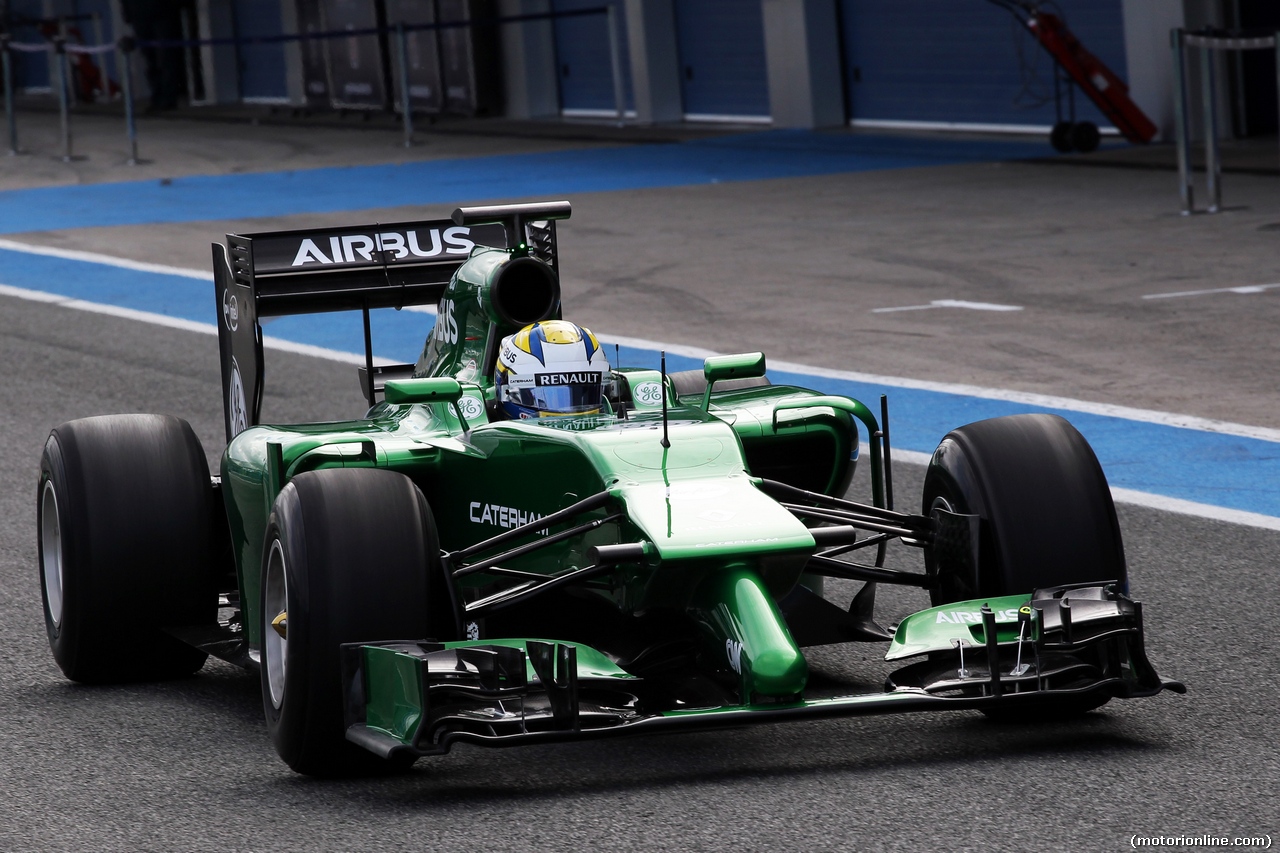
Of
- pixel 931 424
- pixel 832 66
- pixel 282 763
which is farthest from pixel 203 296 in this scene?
pixel 832 66

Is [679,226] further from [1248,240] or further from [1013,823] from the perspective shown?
[1013,823]

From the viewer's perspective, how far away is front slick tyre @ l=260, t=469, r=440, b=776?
4953 mm

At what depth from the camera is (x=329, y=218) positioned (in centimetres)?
1958

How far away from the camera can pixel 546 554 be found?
5.57 metres

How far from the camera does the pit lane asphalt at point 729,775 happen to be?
4.57 meters

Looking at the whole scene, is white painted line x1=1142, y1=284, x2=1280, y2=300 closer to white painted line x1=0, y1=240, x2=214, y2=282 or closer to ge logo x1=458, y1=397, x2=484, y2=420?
white painted line x1=0, y1=240, x2=214, y2=282

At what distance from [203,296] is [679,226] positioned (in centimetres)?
460

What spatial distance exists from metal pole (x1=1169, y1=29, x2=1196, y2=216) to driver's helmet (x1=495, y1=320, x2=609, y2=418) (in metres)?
11.0

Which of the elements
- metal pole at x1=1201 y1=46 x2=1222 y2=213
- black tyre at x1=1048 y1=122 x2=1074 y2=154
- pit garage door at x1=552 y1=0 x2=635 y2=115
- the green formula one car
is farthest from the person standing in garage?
the green formula one car

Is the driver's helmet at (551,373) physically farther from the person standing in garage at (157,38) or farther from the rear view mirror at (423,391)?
the person standing in garage at (157,38)

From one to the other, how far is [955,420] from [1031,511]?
4584 millimetres

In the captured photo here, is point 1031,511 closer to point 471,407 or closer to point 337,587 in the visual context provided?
point 471,407

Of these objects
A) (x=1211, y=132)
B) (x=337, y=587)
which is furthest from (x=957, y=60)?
(x=337, y=587)

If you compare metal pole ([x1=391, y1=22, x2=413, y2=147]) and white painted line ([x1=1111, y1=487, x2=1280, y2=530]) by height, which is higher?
metal pole ([x1=391, y1=22, x2=413, y2=147])
